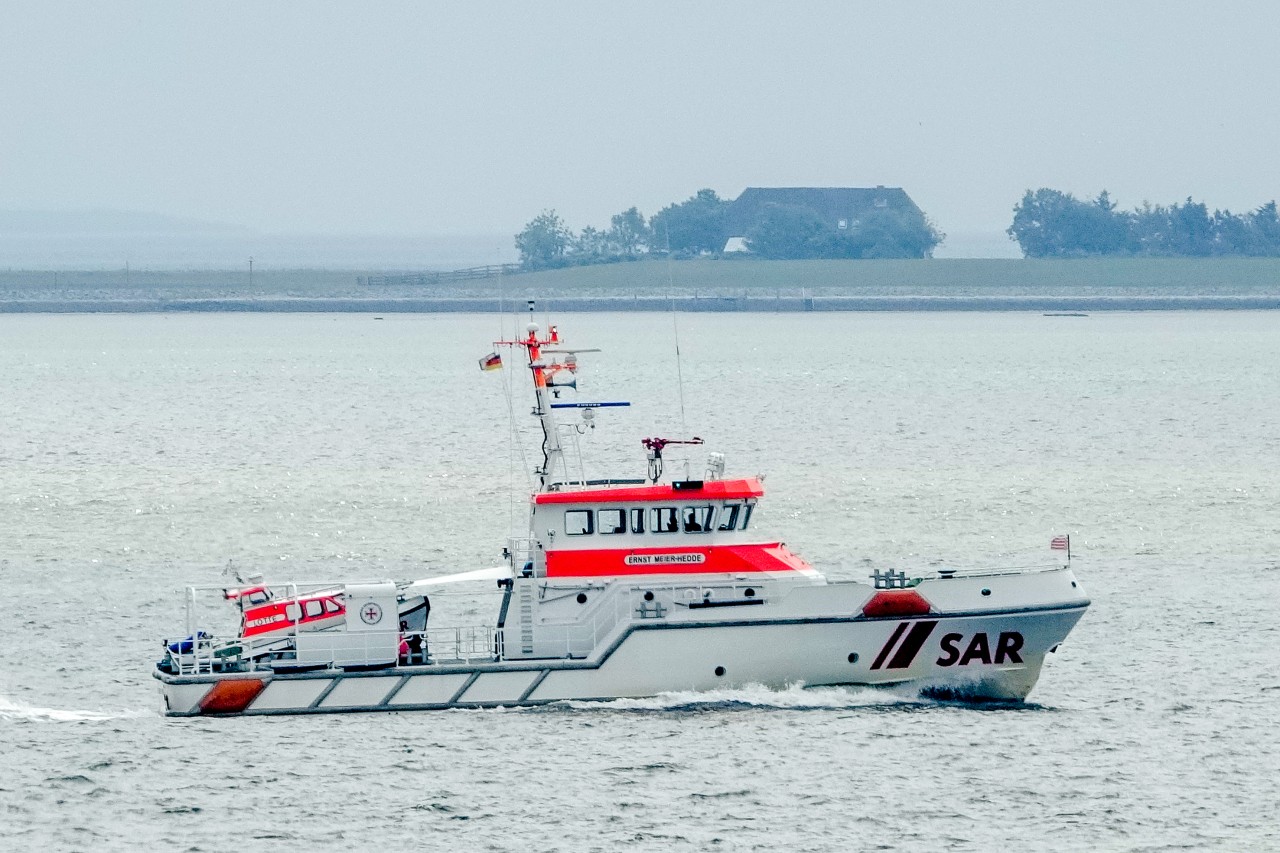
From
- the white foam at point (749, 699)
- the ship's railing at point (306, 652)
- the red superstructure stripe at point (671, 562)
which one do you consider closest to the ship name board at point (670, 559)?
the red superstructure stripe at point (671, 562)

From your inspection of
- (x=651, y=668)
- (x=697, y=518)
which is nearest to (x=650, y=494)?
(x=697, y=518)

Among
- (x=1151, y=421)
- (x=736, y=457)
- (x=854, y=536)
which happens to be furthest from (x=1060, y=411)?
(x=854, y=536)

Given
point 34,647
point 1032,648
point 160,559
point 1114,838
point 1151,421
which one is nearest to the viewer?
point 1114,838

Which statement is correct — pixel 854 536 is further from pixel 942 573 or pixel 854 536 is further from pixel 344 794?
pixel 344 794

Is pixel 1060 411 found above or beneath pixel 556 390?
beneath

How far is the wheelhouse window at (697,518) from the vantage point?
32.9 meters

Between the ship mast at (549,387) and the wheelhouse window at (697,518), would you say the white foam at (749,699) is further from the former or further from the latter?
the ship mast at (549,387)

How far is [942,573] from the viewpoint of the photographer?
3328 cm

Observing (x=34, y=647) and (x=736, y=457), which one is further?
(x=736, y=457)

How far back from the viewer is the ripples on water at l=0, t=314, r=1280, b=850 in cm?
2814

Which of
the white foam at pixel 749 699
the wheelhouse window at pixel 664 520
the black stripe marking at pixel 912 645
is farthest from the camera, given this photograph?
the wheelhouse window at pixel 664 520

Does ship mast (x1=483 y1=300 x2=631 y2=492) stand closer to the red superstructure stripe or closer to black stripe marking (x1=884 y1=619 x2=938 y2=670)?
the red superstructure stripe

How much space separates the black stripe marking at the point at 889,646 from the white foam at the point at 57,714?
37.4 feet

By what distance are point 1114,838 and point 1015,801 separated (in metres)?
1.77
